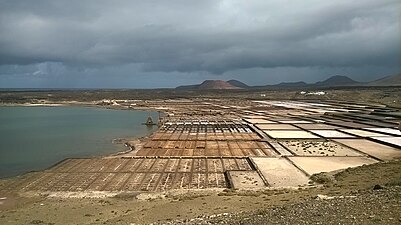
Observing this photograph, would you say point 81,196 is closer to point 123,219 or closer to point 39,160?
point 123,219

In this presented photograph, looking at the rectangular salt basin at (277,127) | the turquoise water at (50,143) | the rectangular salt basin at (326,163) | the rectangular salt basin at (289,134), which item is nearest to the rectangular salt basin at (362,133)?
the rectangular salt basin at (289,134)

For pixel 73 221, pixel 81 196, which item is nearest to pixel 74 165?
pixel 81 196

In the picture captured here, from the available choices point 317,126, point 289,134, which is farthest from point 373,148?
point 317,126

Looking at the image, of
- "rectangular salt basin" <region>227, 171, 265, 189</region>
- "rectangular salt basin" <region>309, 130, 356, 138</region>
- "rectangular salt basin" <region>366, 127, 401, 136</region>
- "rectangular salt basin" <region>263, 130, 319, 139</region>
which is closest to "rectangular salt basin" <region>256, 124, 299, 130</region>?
"rectangular salt basin" <region>263, 130, 319, 139</region>

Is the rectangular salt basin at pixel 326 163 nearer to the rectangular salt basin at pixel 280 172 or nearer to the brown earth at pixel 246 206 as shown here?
the rectangular salt basin at pixel 280 172

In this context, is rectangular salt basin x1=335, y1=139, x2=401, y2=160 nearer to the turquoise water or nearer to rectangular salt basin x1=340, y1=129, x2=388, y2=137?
rectangular salt basin x1=340, y1=129, x2=388, y2=137
